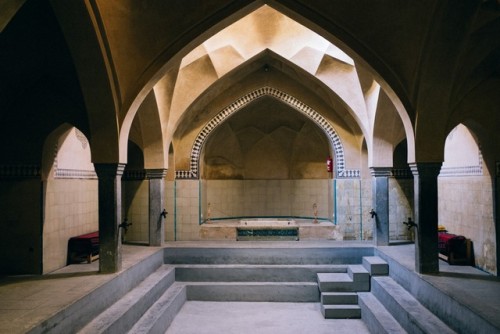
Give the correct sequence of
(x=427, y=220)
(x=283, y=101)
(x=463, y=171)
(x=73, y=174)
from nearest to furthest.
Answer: (x=427, y=220) < (x=463, y=171) < (x=73, y=174) < (x=283, y=101)

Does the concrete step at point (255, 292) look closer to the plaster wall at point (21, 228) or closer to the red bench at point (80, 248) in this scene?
the red bench at point (80, 248)

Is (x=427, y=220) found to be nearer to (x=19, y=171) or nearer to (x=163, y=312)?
(x=163, y=312)

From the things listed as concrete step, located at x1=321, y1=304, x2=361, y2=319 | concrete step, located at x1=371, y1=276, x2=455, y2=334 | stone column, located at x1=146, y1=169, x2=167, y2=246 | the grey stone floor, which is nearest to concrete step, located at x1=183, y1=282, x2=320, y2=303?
the grey stone floor

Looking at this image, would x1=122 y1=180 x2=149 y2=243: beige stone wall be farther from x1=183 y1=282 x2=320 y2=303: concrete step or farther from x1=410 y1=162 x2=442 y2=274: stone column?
x1=410 y1=162 x2=442 y2=274: stone column

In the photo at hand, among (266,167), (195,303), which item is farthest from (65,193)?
(266,167)

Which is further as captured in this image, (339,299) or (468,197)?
(468,197)

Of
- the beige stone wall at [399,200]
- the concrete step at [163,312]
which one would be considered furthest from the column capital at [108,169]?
the beige stone wall at [399,200]

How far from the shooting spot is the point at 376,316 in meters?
6.66

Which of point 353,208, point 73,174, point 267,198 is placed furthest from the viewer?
point 267,198

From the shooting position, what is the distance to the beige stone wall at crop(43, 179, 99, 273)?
7.58 metres

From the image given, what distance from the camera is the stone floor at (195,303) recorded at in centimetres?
498

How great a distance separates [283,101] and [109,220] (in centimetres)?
510

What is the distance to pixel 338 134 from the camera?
10.7 m

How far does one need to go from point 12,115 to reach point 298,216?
770 cm
